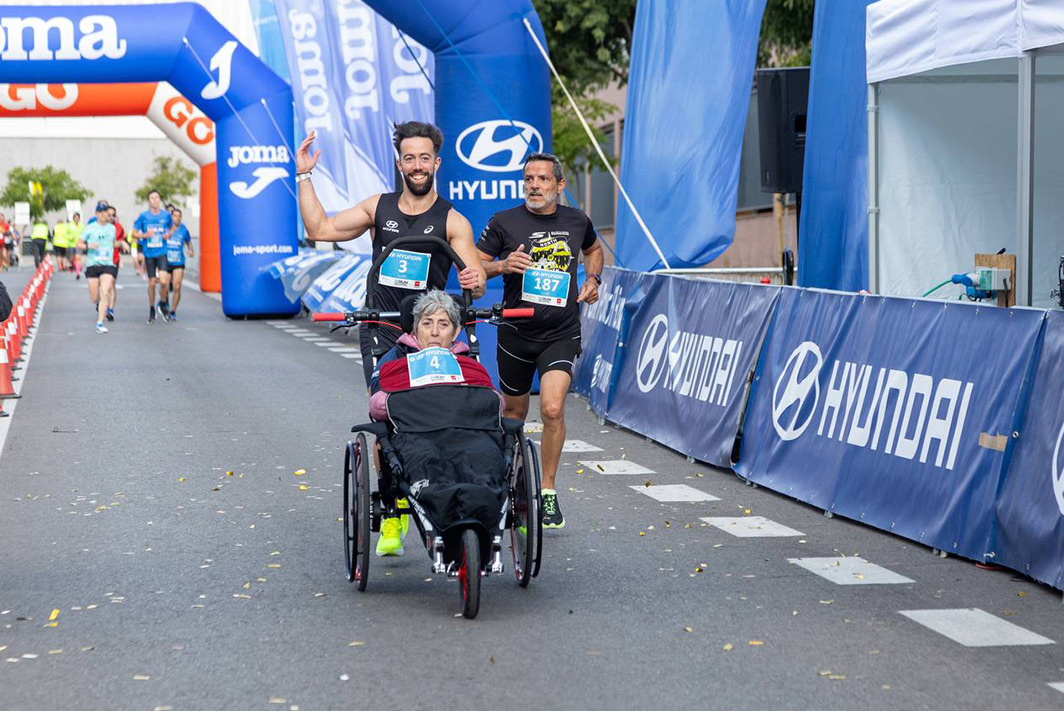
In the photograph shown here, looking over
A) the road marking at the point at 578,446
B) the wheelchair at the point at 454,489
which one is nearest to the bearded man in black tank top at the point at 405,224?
the wheelchair at the point at 454,489

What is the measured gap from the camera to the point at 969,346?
754cm

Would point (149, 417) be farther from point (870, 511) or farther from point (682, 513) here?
point (870, 511)

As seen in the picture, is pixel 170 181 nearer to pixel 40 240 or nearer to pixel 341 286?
pixel 40 240

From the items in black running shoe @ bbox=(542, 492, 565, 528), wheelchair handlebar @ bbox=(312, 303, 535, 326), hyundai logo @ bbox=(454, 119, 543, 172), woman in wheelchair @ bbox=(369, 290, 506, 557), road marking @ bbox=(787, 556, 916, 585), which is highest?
hyundai logo @ bbox=(454, 119, 543, 172)

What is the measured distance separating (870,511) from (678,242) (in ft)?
21.9

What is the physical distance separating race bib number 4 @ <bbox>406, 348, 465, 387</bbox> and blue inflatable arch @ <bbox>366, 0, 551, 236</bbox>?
8551mm

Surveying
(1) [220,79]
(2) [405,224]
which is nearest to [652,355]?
(2) [405,224]

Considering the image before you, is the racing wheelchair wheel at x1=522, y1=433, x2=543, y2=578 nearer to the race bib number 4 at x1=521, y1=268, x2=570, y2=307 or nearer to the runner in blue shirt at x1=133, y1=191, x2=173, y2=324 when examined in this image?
the race bib number 4 at x1=521, y1=268, x2=570, y2=307

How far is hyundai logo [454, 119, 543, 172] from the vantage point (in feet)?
49.4

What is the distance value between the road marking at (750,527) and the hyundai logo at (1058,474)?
1608mm

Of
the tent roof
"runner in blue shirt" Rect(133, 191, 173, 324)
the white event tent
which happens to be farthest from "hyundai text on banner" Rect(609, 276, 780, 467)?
"runner in blue shirt" Rect(133, 191, 173, 324)

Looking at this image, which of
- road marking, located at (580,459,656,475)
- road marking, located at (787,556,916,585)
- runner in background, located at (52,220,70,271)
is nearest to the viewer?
road marking, located at (787,556,916,585)

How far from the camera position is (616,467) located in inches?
412

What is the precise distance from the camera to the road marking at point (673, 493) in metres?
9.19
